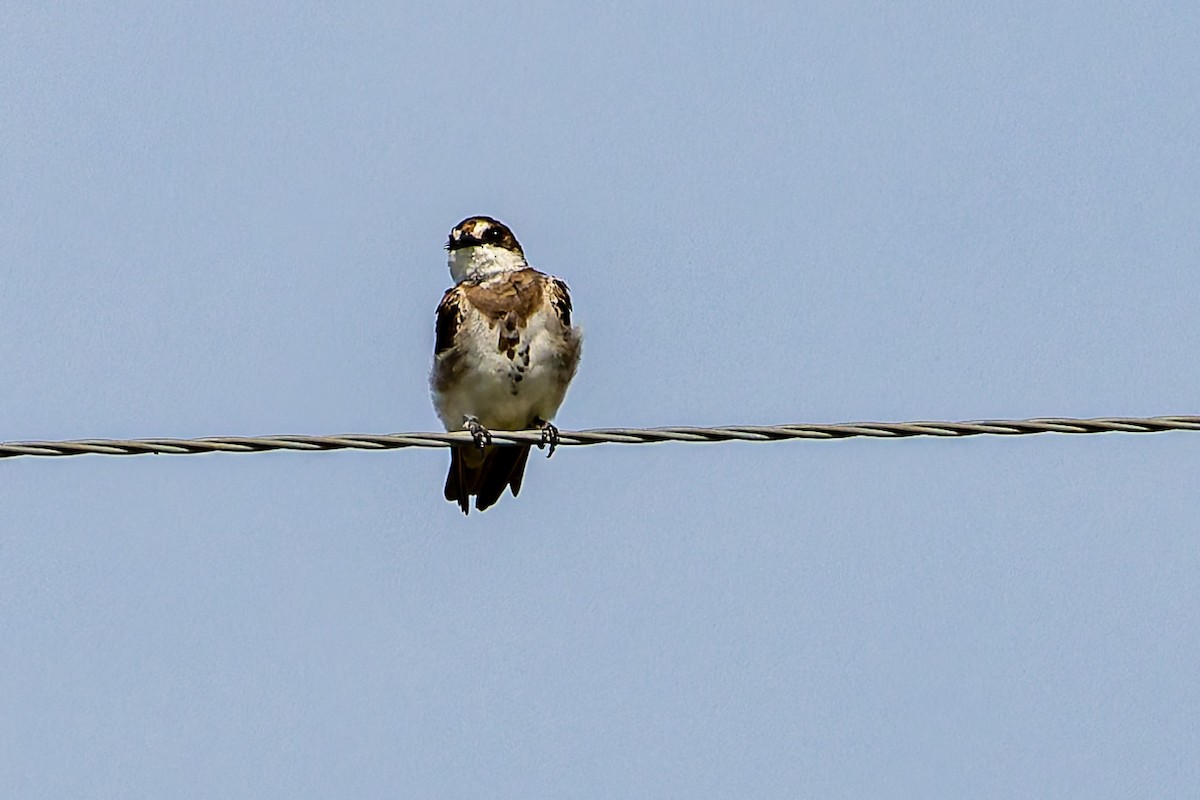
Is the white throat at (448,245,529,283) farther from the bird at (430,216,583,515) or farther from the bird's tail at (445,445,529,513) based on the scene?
the bird's tail at (445,445,529,513)

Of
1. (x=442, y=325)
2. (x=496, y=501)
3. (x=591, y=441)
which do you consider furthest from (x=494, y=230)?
(x=591, y=441)

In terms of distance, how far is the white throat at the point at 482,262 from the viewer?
11.3 meters

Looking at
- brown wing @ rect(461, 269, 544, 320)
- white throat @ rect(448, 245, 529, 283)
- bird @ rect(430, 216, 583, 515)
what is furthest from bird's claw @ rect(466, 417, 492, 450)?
white throat @ rect(448, 245, 529, 283)

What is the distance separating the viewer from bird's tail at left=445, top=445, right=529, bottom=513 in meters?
11.3

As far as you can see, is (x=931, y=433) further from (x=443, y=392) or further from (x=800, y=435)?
(x=443, y=392)

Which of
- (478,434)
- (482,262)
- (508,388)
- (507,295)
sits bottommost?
(478,434)

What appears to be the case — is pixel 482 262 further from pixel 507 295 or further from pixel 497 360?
pixel 497 360

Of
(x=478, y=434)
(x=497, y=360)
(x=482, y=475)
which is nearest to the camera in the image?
(x=478, y=434)

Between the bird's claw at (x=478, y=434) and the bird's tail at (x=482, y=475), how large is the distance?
273 millimetres

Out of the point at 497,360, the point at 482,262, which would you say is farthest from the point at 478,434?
the point at 482,262

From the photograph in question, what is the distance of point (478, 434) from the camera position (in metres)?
8.62

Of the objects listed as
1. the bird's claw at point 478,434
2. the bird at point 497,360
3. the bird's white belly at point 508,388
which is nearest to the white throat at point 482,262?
the bird at point 497,360

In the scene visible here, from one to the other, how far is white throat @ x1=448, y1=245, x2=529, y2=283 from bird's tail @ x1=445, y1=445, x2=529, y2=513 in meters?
0.90

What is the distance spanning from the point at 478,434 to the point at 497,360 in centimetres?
216
